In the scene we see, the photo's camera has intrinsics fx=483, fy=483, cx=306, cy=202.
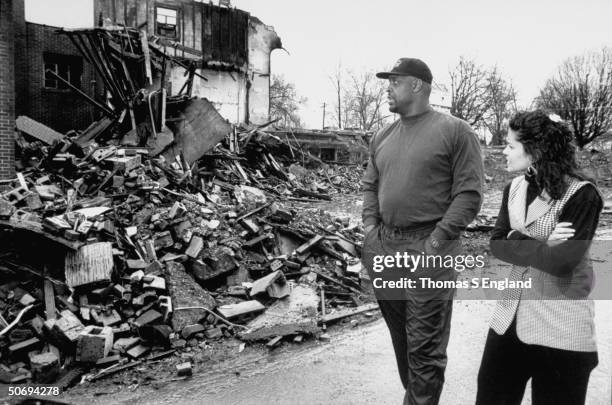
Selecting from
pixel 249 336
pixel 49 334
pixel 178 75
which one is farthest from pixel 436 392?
pixel 178 75

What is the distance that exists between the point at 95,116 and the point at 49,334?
15.9 metres

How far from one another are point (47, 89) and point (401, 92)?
60.7 feet

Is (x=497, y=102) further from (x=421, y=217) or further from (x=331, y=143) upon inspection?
(x=421, y=217)

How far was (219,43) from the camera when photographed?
2617 cm

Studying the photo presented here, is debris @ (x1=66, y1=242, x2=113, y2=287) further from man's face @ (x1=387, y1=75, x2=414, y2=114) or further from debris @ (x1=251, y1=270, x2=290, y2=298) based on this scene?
→ man's face @ (x1=387, y1=75, x2=414, y2=114)

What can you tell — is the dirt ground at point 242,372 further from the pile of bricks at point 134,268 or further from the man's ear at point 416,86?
the man's ear at point 416,86

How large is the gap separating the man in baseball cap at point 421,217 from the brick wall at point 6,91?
8881 mm

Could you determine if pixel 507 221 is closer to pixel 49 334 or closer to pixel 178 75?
pixel 49 334

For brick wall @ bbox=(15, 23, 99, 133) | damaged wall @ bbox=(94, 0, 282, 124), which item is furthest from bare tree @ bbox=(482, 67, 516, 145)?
brick wall @ bbox=(15, 23, 99, 133)

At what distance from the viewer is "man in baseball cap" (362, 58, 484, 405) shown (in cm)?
302

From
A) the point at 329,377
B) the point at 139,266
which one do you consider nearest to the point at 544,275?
the point at 329,377

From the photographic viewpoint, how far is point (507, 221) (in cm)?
254

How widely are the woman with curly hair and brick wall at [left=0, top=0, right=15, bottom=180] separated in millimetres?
9980

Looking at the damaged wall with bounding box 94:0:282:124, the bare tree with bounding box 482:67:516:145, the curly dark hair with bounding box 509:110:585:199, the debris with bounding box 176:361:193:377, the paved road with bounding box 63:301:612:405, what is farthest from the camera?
the bare tree with bounding box 482:67:516:145
